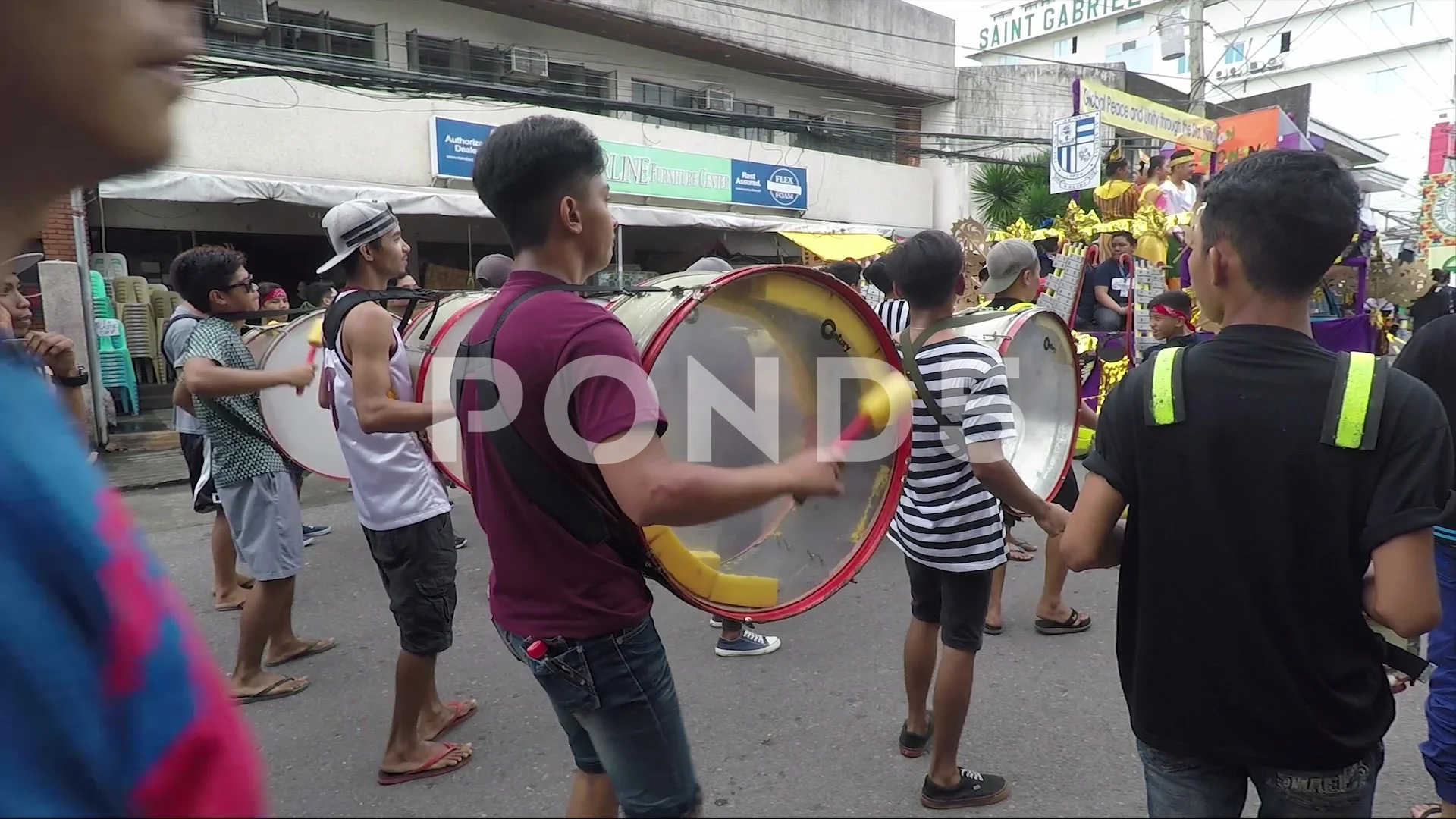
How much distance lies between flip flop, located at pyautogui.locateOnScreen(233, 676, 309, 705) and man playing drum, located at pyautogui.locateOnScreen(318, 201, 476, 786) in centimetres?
73

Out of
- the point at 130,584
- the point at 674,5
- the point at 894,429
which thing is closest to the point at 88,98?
the point at 130,584

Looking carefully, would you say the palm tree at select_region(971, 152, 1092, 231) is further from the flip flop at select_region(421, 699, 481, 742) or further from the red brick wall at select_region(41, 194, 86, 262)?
the flip flop at select_region(421, 699, 481, 742)

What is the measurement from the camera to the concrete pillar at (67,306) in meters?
7.81

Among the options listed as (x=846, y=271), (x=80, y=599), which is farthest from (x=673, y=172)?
(x=80, y=599)

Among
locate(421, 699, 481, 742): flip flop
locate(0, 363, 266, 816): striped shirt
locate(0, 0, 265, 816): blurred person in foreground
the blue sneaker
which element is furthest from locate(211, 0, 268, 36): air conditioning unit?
locate(0, 363, 266, 816): striped shirt

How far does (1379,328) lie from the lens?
334 inches

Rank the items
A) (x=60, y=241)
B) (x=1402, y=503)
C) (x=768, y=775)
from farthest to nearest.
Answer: (x=60, y=241), (x=768, y=775), (x=1402, y=503)

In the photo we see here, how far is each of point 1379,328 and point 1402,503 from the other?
9.09m

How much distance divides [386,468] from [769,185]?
12704mm

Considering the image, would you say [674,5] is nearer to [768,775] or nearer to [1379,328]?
[1379,328]

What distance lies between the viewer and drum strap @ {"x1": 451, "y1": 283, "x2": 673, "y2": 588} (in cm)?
150

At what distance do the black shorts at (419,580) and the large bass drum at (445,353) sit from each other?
0.23 metres

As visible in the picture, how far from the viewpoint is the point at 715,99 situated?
15.3 meters

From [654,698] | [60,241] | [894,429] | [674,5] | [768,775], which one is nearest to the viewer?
[654,698]
